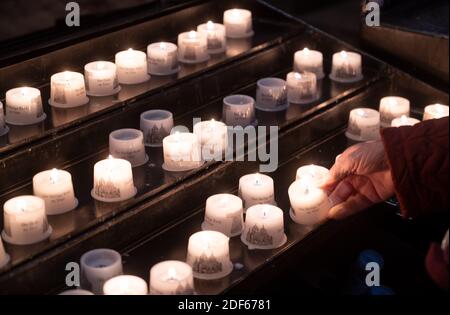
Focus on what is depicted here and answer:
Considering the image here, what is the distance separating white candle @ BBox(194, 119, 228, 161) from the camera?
8.96 ft

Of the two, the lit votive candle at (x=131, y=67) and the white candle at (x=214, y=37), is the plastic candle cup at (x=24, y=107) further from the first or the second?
the white candle at (x=214, y=37)

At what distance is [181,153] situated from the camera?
263cm


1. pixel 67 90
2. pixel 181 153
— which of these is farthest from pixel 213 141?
pixel 67 90

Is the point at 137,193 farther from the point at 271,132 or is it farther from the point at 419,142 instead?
the point at 419,142

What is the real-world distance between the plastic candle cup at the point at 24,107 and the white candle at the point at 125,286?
0.77 meters

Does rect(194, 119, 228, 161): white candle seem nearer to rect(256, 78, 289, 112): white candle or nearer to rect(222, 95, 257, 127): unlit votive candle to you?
rect(222, 95, 257, 127): unlit votive candle

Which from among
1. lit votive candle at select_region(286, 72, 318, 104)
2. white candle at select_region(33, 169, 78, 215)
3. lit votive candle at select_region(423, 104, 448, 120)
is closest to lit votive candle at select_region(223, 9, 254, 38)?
Answer: lit votive candle at select_region(286, 72, 318, 104)

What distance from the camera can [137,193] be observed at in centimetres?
251

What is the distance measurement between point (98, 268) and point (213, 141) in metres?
0.72

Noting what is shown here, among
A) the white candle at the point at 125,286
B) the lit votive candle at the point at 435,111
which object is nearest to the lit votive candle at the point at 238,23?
the lit votive candle at the point at 435,111

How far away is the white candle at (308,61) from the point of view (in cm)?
332

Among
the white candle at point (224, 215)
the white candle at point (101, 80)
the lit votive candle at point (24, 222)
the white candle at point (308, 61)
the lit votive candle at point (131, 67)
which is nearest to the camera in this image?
the lit votive candle at point (24, 222)

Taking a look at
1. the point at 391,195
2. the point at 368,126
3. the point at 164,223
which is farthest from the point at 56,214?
the point at 368,126

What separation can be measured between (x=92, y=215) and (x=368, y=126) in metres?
1.19
